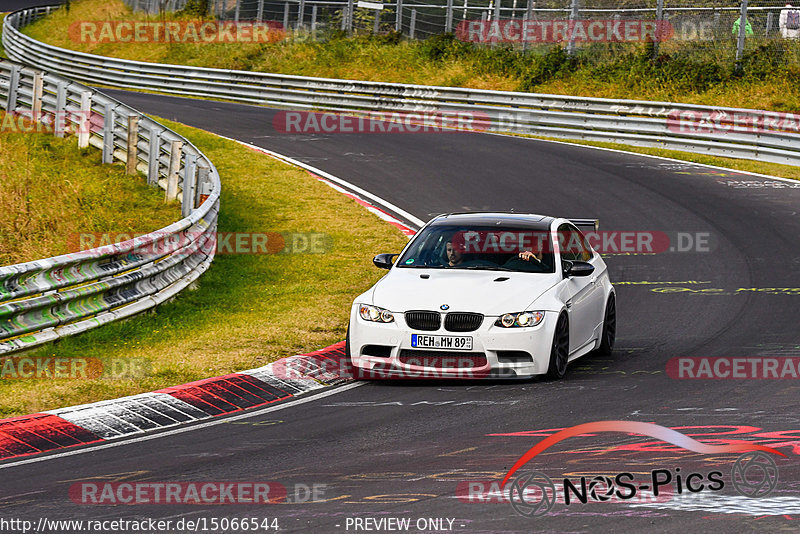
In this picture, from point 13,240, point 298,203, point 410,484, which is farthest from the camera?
point 298,203

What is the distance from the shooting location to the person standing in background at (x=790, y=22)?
3192 centimetres

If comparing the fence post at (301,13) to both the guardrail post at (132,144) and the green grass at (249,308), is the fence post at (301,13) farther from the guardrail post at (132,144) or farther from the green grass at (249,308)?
the guardrail post at (132,144)

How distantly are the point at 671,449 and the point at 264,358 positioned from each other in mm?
4796

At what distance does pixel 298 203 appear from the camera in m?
21.1

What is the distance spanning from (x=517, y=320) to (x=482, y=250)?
142 cm

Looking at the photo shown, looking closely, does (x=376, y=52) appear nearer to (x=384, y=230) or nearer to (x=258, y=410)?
(x=384, y=230)

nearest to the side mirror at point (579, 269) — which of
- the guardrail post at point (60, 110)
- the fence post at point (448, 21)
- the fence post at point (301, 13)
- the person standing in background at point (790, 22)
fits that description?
the guardrail post at point (60, 110)

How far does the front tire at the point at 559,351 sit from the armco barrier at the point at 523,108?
16.7m

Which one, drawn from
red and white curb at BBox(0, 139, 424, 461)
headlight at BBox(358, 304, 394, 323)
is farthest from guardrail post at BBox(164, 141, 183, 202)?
headlight at BBox(358, 304, 394, 323)

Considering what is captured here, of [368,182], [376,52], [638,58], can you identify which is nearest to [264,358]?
[368,182]

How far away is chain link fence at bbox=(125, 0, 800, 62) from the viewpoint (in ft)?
107

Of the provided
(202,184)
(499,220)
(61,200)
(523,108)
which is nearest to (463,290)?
(499,220)

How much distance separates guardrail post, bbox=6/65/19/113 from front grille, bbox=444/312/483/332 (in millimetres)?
17171

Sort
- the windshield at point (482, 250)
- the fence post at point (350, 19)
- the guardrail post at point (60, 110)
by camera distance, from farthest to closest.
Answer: the fence post at point (350, 19) < the guardrail post at point (60, 110) < the windshield at point (482, 250)
